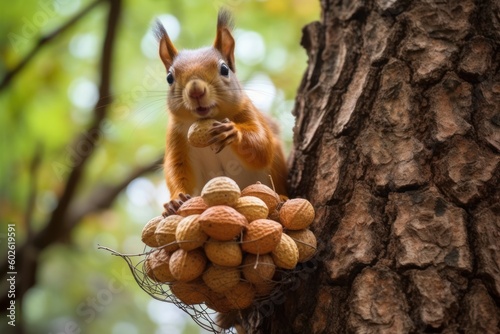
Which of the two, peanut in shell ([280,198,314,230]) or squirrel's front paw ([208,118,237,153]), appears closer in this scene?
peanut in shell ([280,198,314,230])

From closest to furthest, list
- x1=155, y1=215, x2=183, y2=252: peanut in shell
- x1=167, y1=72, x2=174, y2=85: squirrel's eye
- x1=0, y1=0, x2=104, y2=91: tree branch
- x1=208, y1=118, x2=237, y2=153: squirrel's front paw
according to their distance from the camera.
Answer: x1=155, y1=215, x2=183, y2=252: peanut in shell, x1=208, y1=118, x2=237, y2=153: squirrel's front paw, x1=167, y1=72, x2=174, y2=85: squirrel's eye, x1=0, y1=0, x2=104, y2=91: tree branch

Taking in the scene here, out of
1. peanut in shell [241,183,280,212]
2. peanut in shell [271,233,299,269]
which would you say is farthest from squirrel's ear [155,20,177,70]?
peanut in shell [271,233,299,269]

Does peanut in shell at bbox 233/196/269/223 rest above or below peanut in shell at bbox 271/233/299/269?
above

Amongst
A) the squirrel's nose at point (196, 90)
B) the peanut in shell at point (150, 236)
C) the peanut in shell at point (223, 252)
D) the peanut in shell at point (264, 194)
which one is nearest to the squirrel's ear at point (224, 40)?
the squirrel's nose at point (196, 90)

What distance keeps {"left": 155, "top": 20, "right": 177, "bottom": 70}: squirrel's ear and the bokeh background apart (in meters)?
0.54

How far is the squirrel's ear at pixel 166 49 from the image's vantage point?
204 cm

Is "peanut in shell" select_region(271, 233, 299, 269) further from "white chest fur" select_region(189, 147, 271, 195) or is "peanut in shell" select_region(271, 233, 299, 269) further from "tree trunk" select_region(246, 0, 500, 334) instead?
"white chest fur" select_region(189, 147, 271, 195)

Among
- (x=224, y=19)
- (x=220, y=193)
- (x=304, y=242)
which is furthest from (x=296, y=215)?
(x=224, y=19)

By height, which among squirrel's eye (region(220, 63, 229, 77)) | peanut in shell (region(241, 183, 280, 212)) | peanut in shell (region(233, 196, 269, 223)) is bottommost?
peanut in shell (region(233, 196, 269, 223))

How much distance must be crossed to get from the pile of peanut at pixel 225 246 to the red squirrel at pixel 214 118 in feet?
0.85

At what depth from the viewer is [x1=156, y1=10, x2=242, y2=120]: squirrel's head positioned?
1790 millimetres

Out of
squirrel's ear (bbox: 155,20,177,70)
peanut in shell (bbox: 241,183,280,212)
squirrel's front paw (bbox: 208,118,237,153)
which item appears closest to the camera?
peanut in shell (bbox: 241,183,280,212)

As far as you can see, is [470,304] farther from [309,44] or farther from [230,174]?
[309,44]

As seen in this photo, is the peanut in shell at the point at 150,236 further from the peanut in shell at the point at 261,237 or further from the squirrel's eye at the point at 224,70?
the squirrel's eye at the point at 224,70
